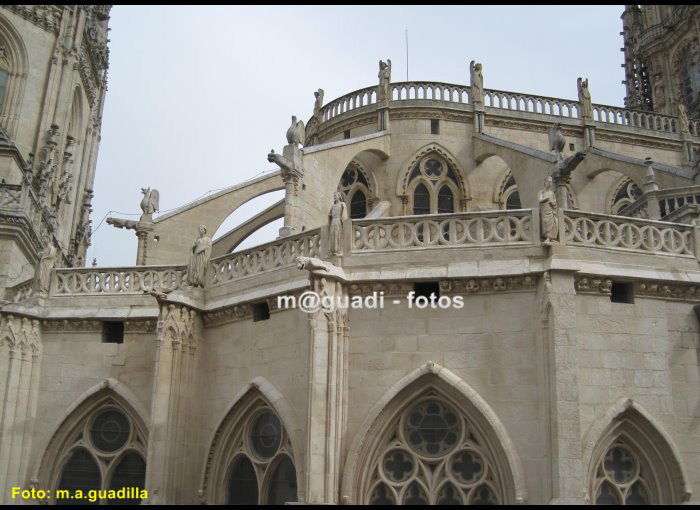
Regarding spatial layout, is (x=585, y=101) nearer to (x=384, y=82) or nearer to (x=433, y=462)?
(x=384, y=82)

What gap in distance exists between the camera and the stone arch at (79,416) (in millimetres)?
15469

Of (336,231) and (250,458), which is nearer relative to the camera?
(336,231)

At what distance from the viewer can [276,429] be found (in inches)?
539

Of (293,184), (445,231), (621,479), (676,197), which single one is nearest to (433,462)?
(621,479)

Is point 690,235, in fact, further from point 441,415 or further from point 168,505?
point 168,505

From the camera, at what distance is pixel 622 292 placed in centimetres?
1292

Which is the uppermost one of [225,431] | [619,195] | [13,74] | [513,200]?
[13,74]

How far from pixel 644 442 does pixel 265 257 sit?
7.05 meters

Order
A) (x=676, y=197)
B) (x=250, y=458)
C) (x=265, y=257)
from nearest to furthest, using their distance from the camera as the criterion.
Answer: (x=250, y=458) → (x=265, y=257) → (x=676, y=197)

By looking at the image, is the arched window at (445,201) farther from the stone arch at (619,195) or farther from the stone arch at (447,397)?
the stone arch at (447,397)

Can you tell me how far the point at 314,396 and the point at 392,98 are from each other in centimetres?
1544

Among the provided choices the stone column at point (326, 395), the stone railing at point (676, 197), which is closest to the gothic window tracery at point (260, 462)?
the stone column at point (326, 395)

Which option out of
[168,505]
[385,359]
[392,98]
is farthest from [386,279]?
[392,98]

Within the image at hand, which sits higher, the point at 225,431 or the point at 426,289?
the point at 426,289
